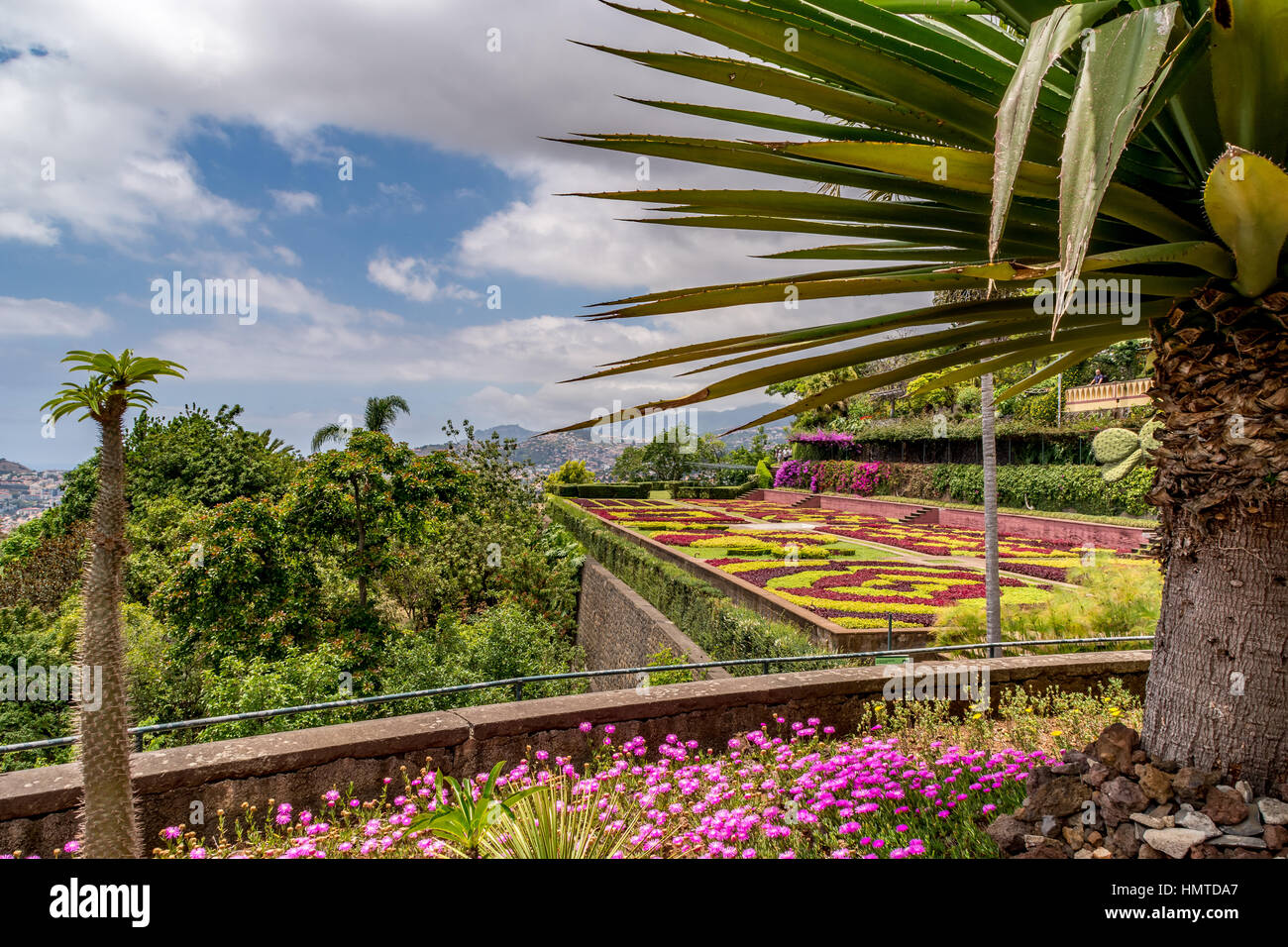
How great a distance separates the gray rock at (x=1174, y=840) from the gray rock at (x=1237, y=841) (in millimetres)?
35

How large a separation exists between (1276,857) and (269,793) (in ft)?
11.0

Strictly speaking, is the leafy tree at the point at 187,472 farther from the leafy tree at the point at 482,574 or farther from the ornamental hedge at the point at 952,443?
the ornamental hedge at the point at 952,443

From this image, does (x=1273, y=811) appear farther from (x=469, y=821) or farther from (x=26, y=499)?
(x=26, y=499)

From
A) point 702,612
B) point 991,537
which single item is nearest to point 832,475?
point 702,612

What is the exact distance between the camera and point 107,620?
1.40 meters

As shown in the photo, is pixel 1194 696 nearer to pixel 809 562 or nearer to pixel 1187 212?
pixel 1187 212

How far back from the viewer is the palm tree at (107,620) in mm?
1398

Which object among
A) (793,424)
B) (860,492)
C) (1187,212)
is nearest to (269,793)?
(1187,212)

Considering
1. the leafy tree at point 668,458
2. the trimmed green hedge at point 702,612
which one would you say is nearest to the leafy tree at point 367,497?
the trimmed green hedge at point 702,612

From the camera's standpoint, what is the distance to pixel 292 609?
10.2 metres

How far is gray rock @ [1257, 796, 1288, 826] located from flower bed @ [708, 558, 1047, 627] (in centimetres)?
618

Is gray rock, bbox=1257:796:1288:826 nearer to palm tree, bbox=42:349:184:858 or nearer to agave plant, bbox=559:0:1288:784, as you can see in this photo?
agave plant, bbox=559:0:1288:784

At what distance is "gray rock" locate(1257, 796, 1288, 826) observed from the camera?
187 cm
